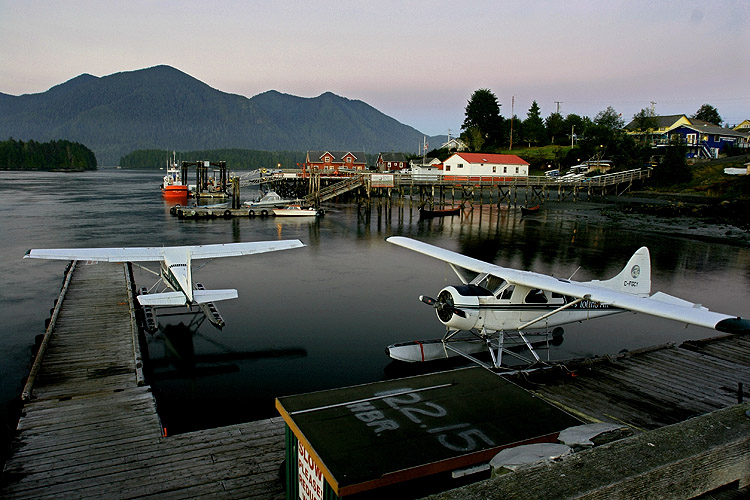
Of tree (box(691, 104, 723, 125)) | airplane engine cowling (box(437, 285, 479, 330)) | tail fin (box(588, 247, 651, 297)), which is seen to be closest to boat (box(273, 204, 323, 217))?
tail fin (box(588, 247, 651, 297))

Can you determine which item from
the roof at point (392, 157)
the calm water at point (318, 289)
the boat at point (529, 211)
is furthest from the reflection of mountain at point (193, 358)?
the roof at point (392, 157)

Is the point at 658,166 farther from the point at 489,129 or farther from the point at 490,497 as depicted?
the point at 490,497

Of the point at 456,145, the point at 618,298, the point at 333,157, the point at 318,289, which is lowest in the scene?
the point at 318,289

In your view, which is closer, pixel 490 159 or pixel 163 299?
pixel 163 299

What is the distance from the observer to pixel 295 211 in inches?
1893

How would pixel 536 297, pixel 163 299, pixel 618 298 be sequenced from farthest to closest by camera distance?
1. pixel 163 299
2. pixel 536 297
3. pixel 618 298

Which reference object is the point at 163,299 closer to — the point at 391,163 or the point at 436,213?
the point at 436,213

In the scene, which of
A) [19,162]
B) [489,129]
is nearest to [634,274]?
[489,129]

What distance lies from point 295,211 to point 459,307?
127 feet

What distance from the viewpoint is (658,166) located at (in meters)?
62.9

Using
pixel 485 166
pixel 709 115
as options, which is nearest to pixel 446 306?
pixel 485 166

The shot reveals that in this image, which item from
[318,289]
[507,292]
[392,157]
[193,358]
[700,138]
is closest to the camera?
[507,292]

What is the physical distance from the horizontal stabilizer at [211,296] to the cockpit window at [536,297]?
808 cm

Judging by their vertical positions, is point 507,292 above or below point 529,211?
above
